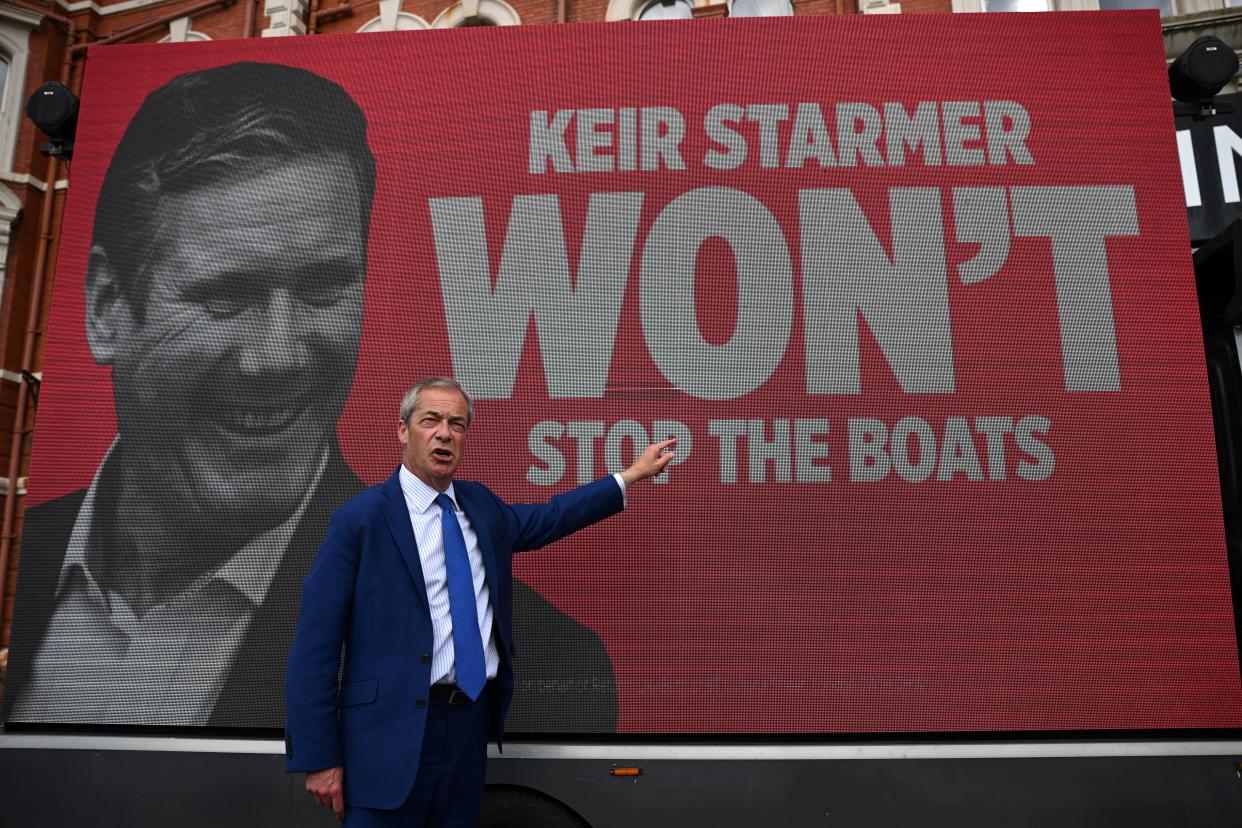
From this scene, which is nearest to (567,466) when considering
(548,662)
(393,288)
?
(548,662)

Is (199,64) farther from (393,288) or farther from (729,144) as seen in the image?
(729,144)

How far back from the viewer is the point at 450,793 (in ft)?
6.42

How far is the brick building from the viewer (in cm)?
798

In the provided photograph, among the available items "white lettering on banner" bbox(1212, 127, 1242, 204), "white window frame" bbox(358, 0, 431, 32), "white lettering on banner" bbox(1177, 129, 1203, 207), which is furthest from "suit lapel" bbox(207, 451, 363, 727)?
"white window frame" bbox(358, 0, 431, 32)

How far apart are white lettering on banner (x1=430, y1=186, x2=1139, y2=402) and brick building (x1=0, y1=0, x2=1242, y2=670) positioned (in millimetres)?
5425

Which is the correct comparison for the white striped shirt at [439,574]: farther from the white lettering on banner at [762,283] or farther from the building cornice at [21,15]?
the building cornice at [21,15]

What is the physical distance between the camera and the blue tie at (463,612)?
1.95 meters

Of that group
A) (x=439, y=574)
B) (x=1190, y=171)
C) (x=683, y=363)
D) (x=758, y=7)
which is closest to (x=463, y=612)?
(x=439, y=574)

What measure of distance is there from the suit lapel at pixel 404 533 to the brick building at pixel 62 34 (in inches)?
268

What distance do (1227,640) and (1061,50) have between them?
2.08 metres

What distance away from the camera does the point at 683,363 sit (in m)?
2.73

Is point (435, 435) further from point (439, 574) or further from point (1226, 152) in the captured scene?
point (1226, 152)

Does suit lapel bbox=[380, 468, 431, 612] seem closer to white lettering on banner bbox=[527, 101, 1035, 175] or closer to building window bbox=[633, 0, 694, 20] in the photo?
white lettering on banner bbox=[527, 101, 1035, 175]

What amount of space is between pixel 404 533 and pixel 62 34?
1080cm
